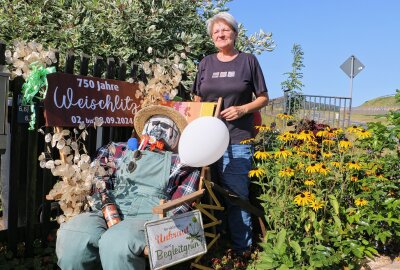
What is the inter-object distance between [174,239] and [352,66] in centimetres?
1089

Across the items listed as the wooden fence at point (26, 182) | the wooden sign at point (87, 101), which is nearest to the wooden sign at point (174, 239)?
the wooden sign at point (87, 101)

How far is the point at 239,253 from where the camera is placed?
3.40 m

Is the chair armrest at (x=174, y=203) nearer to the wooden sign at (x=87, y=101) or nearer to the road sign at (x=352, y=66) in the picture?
the wooden sign at (x=87, y=101)

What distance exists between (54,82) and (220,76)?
4.01 feet

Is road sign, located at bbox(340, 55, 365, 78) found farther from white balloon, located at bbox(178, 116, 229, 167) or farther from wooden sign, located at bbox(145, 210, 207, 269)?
wooden sign, located at bbox(145, 210, 207, 269)

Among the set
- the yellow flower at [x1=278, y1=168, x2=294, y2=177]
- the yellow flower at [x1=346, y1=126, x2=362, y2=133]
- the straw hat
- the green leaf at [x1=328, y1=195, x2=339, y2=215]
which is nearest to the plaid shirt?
the straw hat

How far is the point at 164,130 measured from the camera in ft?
9.75

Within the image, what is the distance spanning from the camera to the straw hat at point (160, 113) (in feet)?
10.0

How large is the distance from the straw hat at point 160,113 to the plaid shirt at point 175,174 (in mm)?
273

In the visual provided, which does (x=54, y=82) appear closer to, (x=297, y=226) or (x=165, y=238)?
(x=165, y=238)

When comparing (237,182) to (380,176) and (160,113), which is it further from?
(380,176)

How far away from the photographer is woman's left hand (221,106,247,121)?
306 centimetres

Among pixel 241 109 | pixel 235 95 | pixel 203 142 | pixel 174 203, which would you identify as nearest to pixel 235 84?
pixel 235 95

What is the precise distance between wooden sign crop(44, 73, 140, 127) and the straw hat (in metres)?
0.28
